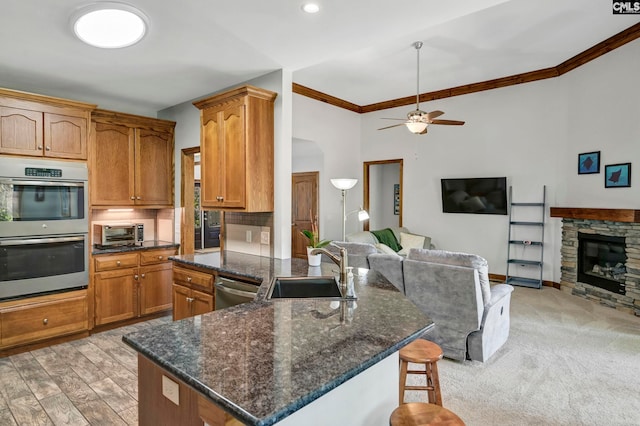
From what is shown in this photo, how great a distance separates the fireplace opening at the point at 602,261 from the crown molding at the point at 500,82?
2401 millimetres

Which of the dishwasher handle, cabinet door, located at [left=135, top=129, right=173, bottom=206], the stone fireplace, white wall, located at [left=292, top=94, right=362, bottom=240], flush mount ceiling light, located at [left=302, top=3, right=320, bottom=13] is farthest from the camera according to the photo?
white wall, located at [left=292, top=94, right=362, bottom=240]

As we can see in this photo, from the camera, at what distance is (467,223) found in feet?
20.7

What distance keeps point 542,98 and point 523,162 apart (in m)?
0.99

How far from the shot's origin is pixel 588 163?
502 cm

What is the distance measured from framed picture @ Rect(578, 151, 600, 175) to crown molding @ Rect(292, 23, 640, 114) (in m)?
1.26

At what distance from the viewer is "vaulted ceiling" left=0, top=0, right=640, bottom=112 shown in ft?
7.59

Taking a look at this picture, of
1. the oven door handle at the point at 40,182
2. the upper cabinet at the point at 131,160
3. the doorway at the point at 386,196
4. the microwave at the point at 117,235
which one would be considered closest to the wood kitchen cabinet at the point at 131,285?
the microwave at the point at 117,235

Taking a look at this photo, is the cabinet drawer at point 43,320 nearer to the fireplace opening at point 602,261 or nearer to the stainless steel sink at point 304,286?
the stainless steel sink at point 304,286

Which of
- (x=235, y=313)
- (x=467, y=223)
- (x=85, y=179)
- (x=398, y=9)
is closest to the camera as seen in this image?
(x=235, y=313)

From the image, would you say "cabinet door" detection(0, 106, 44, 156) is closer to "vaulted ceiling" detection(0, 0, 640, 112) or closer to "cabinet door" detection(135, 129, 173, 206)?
"vaulted ceiling" detection(0, 0, 640, 112)

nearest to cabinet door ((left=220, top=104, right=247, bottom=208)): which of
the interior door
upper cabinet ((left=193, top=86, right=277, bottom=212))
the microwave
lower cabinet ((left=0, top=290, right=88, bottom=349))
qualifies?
upper cabinet ((left=193, top=86, right=277, bottom=212))

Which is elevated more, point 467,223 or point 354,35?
point 354,35

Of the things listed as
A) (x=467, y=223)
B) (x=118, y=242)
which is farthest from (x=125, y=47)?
(x=467, y=223)

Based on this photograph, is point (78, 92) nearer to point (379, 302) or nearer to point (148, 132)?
point (148, 132)
